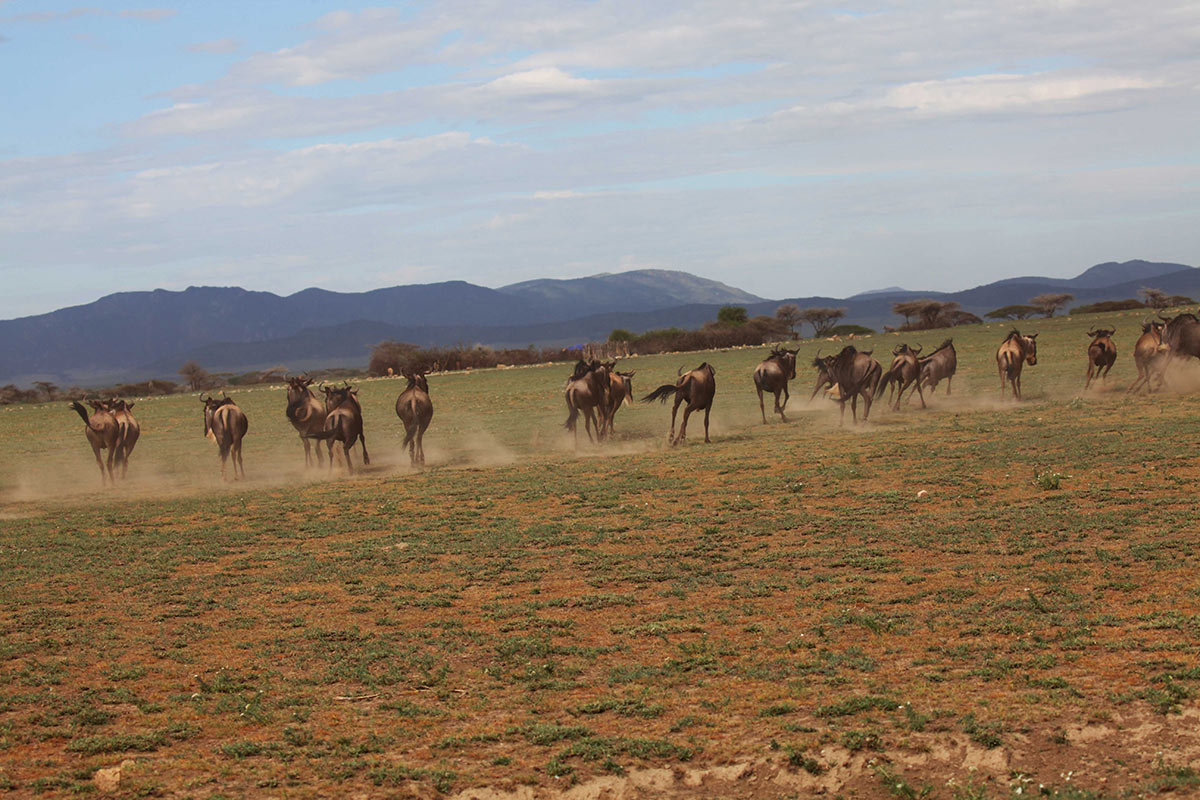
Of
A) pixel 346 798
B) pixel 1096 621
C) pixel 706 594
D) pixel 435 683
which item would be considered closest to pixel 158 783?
pixel 346 798

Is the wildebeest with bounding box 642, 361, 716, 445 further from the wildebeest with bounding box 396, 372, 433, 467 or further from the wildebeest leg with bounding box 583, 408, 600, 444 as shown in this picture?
the wildebeest with bounding box 396, 372, 433, 467

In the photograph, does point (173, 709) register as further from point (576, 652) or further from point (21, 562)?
point (21, 562)

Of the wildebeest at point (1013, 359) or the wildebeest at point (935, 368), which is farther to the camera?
the wildebeest at point (935, 368)

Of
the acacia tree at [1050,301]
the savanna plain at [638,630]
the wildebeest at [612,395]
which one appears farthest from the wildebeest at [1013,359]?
the acacia tree at [1050,301]

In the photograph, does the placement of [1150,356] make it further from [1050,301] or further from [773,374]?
[1050,301]

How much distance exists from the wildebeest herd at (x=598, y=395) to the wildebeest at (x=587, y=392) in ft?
0.07

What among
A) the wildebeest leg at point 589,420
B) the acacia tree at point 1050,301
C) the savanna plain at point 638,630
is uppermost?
the acacia tree at point 1050,301

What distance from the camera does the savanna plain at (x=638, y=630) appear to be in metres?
7.12

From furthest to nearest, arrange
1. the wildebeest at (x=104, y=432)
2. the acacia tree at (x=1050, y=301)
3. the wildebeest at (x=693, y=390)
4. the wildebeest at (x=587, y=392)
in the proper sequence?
the acacia tree at (x=1050, y=301), the wildebeest at (x=587, y=392), the wildebeest at (x=693, y=390), the wildebeest at (x=104, y=432)

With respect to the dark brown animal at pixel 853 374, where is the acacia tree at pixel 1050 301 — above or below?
above

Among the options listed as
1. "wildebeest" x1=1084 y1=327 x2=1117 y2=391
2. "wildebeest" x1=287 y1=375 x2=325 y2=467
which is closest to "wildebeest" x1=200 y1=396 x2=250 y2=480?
"wildebeest" x1=287 y1=375 x2=325 y2=467

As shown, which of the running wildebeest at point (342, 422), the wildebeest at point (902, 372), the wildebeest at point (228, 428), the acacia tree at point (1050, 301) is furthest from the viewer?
the acacia tree at point (1050, 301)

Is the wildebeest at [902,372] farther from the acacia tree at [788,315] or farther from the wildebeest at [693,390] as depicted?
the acacia tree at [788,315]

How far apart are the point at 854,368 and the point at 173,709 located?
69.2 feet
